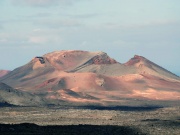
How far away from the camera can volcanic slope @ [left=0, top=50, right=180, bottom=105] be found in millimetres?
112188

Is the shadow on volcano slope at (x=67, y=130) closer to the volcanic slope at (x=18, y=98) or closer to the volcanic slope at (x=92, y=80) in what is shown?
the volcanic slope at (x=18, y=98)

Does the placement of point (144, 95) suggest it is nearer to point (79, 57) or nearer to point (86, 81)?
point (86, 81)

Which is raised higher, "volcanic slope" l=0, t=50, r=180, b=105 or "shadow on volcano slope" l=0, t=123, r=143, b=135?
"volcanic slope" l=0, t=50, r=180, b=105

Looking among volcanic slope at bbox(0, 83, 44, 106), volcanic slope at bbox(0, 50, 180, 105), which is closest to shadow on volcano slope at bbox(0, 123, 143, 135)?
volcanic slope at bbox(0, 83, 44, 106)

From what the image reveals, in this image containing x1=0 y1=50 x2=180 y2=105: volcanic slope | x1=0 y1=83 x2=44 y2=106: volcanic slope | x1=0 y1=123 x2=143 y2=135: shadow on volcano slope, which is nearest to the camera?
x1=0 y1=123 x2=143 y2=135: shadow on volcano slope

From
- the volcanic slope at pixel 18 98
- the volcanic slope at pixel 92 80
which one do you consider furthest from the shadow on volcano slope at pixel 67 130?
the volcanic slope at pixel 92 80

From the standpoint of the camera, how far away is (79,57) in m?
170

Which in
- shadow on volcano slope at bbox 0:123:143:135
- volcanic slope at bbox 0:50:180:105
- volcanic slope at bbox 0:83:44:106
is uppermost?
volcanic slope at bbox 0:50:180:105

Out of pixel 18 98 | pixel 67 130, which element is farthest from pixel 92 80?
pixel 67 130

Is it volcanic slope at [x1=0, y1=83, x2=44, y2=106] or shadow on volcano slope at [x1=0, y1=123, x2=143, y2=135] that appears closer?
shadow on volcano slope at [x1=0, y1=123, x2=143, y2=135]

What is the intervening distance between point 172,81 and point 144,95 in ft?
69.0

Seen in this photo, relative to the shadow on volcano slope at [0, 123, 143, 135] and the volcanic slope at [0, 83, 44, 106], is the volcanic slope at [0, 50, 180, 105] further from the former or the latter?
the shadow on volcano slope at [0, 123, 143, 135]

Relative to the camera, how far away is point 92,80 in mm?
126562

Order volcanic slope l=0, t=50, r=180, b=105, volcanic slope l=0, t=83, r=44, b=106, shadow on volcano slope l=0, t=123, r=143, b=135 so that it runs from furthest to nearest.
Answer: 1. volcanic slope l=0, t=50, r=180, b=105
2. volcanic slope l=0, t=83, r=44, b=106
3. shadow on volcano slope l=0, t=123, r=143, b=135
